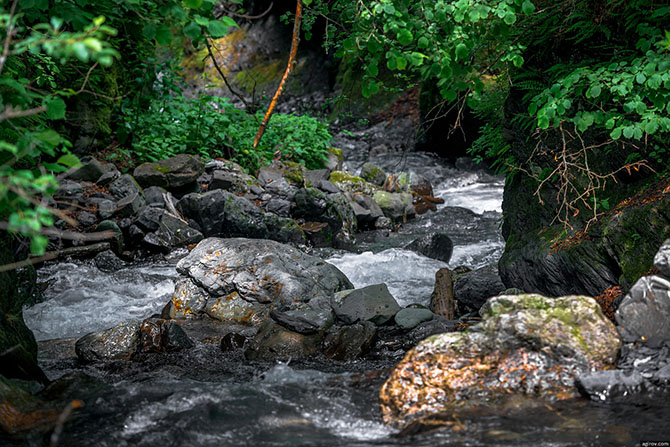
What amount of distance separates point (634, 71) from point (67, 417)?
4.88 meters

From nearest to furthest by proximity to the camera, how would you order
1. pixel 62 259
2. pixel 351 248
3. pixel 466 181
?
pixel 62 259 → pixel 351 248 → pixel 466 181

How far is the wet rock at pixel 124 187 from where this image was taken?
9.72 m

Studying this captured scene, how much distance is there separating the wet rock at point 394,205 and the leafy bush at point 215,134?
197cm

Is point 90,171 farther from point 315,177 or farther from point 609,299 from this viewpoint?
point 609,299

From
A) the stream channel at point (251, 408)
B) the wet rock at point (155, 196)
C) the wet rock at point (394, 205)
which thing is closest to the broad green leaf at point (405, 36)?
the stream channel at point (251, 408)

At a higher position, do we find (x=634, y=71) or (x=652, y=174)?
(x=634, y=71)

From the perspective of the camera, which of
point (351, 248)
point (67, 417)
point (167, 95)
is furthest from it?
point (167, 95)

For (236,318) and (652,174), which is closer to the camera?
(652,174)

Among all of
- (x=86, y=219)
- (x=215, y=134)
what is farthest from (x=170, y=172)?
(x=215, y=134)

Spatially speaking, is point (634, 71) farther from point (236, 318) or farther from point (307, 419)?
point (236, 318)

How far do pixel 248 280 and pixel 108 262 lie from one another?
283 cm

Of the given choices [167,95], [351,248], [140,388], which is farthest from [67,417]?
[167,95]

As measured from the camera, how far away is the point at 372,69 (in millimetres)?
4309

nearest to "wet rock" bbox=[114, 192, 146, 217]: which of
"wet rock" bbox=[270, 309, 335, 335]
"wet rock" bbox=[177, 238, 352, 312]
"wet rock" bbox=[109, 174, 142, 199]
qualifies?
"wet rock" bbox=[109, 174, 142, 199]
